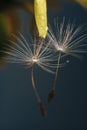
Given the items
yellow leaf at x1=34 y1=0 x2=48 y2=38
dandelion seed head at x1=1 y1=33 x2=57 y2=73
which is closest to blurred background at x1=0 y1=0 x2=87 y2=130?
dandelion seed head at x1=1 y1=33 x2=57 y2=73

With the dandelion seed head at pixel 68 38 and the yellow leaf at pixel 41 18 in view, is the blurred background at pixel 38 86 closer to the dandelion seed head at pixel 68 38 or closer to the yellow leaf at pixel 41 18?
the dandelion seed head at pixel 68 38

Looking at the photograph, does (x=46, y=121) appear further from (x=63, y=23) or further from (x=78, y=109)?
(x=63, y=23)

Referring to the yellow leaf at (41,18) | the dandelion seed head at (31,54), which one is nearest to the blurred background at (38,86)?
the dandelion seed head at (31,54)

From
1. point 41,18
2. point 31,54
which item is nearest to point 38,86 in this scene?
point 31,54

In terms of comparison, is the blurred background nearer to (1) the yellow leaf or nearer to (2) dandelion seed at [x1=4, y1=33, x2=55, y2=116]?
(2) dandelion seed at [x1=4, y1=33, x2=55, y2=116]

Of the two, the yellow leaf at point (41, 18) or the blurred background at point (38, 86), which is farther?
the blurred background at point (38, 86)

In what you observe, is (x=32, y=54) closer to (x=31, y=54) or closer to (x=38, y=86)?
(x=31, y=54)

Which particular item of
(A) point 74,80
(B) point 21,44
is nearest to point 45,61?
(B) point 21,44

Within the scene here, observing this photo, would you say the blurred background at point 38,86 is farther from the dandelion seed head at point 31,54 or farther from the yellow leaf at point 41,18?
the yellow leaf at point 41,18
